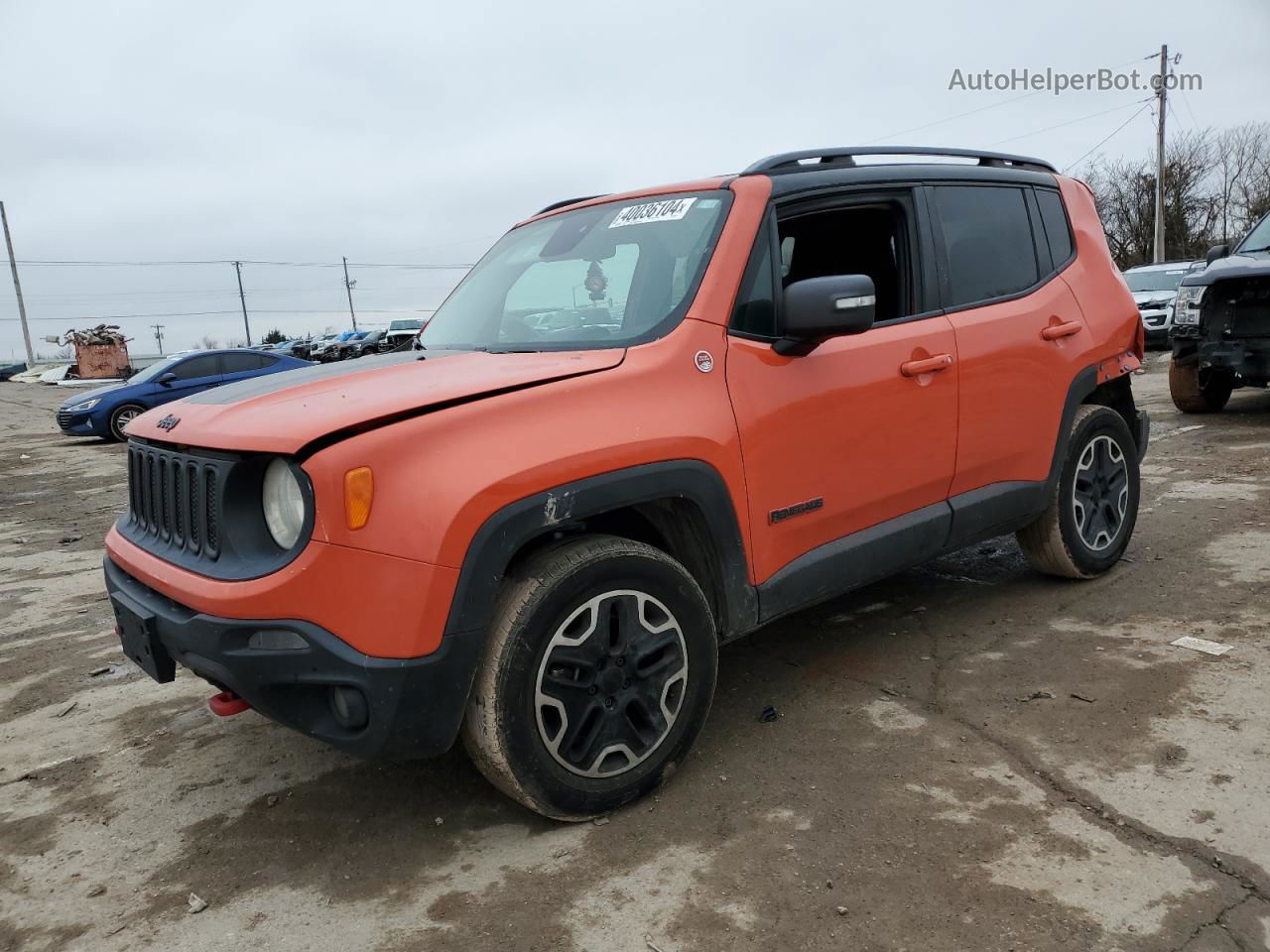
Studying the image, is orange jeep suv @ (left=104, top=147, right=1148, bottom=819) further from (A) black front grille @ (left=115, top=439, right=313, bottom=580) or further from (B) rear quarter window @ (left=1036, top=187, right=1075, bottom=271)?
(B) rear quarter window @ (left=1036, top=187, right=1075, bottom=271)

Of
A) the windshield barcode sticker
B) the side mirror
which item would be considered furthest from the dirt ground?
the windshield barcode sticker

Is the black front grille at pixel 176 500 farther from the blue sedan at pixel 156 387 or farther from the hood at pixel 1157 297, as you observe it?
the hood at pixel 1157 297

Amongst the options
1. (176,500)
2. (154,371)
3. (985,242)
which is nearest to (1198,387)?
(985,242)

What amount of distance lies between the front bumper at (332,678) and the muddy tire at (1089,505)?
292 cm

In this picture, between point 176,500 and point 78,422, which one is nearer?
point 176,500

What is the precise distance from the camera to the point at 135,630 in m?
2.73

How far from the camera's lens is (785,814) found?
272cm

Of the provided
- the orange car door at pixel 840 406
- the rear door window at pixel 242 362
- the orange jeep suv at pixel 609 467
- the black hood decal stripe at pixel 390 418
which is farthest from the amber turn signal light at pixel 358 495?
the rear door window at pixel 242 362

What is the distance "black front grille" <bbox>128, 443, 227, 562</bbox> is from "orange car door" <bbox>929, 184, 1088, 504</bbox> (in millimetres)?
2616

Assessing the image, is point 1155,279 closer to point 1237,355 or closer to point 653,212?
point 1237,355

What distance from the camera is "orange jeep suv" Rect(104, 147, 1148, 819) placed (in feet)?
7.70

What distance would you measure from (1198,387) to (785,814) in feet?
29.0

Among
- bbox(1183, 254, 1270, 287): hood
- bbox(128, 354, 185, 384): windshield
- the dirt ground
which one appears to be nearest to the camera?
the dirt ground

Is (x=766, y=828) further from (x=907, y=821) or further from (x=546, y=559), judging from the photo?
(x=546, y=559)
